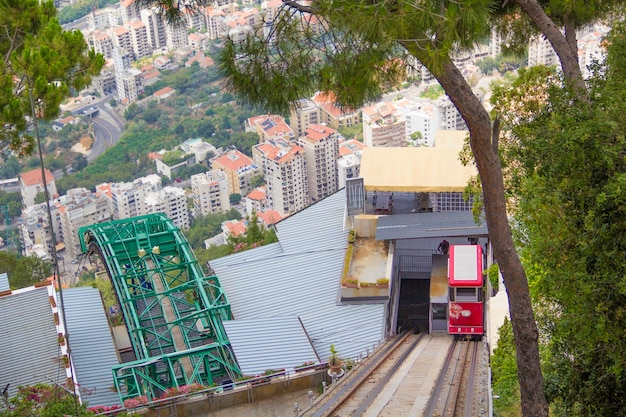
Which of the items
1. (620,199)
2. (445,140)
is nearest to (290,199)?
(445,140)

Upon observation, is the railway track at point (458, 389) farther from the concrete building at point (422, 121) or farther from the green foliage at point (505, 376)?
the concrete building at point (422, 121)

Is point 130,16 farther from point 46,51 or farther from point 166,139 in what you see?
point 46,51

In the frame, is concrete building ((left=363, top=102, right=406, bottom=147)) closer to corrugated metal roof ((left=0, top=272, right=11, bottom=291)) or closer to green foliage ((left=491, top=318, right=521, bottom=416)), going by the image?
corrugated metal roof ((left=0, top=272, right=11, bottom=291))

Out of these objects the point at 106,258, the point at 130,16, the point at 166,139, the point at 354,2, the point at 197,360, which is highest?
the point at 130,16

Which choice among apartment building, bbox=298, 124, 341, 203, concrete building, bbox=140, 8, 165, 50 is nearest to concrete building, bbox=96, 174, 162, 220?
apartment building, bbox=298, 124, 341, 203

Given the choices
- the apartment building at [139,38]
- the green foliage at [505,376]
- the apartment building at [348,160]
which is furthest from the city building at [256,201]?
the green foliage at [505,376]

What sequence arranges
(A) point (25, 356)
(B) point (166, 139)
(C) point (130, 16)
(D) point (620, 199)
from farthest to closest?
(C) point (130, 16)
(B) point (166, 139)
(A) point (25, 356)
(D) point (620, 199)
